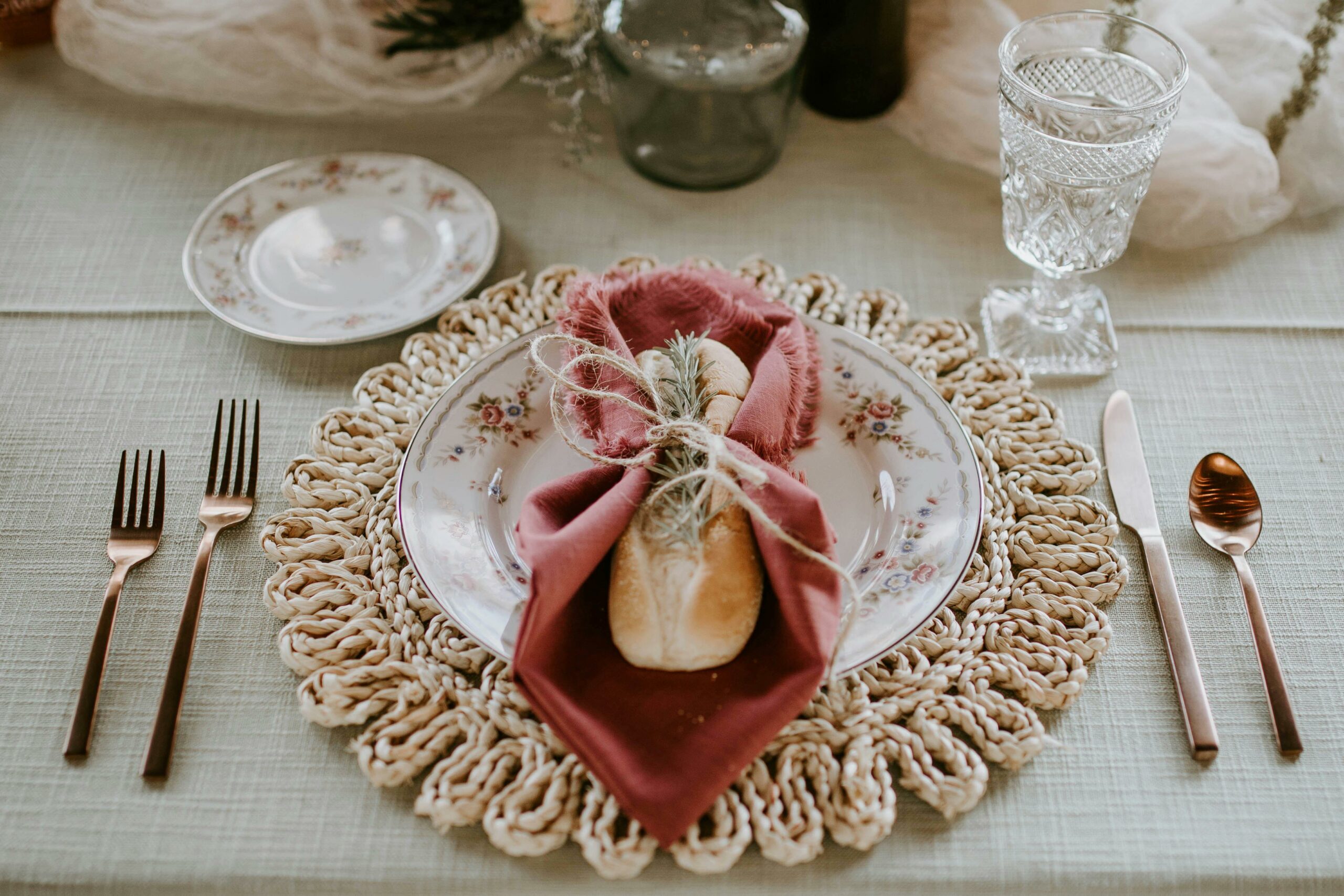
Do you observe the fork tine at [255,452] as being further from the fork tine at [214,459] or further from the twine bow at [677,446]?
the twine bow at [677,446]

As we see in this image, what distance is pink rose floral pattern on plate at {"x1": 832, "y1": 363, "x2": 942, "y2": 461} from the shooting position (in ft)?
2.89

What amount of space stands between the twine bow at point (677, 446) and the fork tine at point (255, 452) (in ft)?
0.94

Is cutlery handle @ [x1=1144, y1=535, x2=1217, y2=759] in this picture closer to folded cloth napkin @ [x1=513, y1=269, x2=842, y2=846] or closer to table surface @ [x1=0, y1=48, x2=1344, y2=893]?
table surface @ [x1=0, y1=48, x2=1344, y2=893]

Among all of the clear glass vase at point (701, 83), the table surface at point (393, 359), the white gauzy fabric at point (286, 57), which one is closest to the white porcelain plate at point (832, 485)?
the table surface at point (393, 359)

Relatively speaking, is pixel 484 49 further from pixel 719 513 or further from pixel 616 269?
pixel 719 513

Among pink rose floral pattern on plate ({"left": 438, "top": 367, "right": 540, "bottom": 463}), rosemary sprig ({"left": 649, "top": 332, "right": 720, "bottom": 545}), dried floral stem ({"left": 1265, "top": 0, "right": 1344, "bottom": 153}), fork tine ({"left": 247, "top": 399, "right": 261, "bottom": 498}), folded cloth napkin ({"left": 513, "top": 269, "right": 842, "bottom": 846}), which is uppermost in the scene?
dried floral stem ({"left": 1265, "top": 0, "right": 1344, "bottom": 153})

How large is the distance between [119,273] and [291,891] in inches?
30.7

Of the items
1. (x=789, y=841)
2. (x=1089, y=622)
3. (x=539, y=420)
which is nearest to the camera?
(x=789, y=841)

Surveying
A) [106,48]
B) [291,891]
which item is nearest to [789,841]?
[291,891]

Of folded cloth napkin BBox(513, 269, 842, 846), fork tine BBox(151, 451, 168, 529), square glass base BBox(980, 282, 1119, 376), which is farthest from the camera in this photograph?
square glass base BBox(980, 282, 1119, 376)

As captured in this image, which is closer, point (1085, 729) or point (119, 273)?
point (1085, 729)

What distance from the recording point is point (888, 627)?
73 cm

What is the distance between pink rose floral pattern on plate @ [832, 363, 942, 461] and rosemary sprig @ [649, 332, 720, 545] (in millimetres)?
157

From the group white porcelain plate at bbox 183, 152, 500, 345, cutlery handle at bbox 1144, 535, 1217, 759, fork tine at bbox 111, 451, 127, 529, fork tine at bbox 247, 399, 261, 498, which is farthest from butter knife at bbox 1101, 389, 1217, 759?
fork tine at bbox 111, 451, 127, 529
